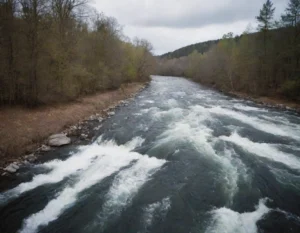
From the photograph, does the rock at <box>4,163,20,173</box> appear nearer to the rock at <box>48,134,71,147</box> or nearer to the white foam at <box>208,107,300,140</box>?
the rock at <box>48,134,71,147</box>

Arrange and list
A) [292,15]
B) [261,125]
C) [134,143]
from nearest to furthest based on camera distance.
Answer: [134,143] < [261,125] < [292,15]

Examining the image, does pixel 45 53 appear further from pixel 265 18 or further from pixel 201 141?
pixel 265 18

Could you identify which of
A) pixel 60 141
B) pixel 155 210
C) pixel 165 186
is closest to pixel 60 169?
pixel 60 141

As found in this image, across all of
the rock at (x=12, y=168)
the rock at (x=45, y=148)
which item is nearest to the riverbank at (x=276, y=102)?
the rock at (x=45, y=148)

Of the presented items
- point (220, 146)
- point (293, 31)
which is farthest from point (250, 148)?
point (293, 31)

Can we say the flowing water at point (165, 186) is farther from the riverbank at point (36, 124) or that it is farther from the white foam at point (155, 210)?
the riverbank at point (36, 124)

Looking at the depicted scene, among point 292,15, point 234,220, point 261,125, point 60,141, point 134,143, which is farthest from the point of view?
point 292,15

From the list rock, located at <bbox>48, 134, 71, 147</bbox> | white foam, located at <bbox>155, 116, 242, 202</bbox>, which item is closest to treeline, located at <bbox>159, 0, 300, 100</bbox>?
white foam, located at <bbox>155, 116, 242, 202</bbox>
